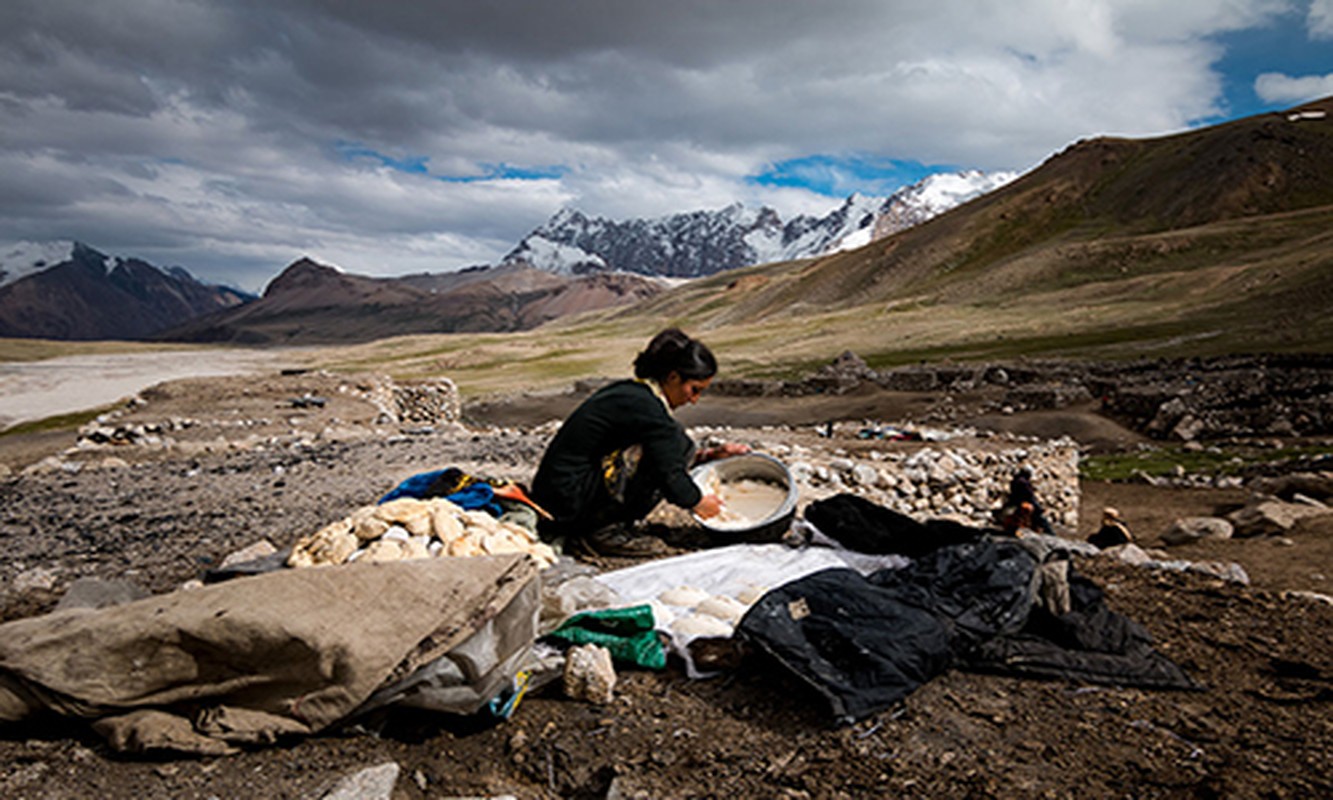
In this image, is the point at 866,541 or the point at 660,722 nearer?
the point at 660,722

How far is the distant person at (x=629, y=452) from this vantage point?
4.74 meters

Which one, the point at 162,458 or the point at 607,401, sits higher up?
the point at 607,401

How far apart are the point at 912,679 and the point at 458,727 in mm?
1934

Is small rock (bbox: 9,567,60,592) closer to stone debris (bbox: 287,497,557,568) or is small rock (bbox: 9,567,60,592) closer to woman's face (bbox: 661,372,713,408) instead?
stone debris (bbox: 287,497,557,568)

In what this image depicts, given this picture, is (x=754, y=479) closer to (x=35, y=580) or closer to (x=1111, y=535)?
(x=35, y=580)

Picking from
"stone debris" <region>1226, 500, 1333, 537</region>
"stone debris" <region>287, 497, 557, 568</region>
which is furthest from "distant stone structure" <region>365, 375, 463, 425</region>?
"stone debris" <region>1226, 500, 1333, 537</region>

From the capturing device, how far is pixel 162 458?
12133 mm

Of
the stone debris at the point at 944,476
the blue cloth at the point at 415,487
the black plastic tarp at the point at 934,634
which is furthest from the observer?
the stone debris at the point at 944,476

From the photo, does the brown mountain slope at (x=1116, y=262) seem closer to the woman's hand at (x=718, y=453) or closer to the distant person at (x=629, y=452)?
the woman's hand at (x=718, y=453)

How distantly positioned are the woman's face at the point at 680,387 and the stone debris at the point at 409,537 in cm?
136

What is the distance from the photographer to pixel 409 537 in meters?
4.11

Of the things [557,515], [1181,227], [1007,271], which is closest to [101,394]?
[557,515]

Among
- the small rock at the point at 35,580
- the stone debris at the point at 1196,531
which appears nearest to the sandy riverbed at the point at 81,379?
the small rock at the point at 35,580

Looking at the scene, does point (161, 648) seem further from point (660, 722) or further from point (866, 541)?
point (866, 541)
